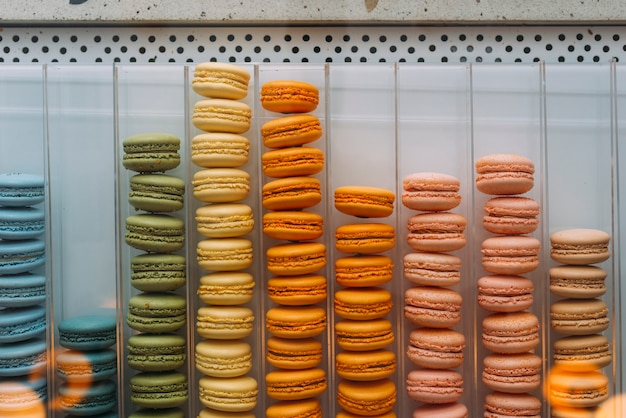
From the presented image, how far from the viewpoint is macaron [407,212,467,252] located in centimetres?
121

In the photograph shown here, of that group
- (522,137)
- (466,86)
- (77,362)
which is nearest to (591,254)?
(522,137)

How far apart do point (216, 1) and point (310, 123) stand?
1.14 ft

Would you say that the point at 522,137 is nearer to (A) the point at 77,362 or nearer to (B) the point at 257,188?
(B) the point at 257,188

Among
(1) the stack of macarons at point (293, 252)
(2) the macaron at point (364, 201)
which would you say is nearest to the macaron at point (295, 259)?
(1) the stack of macarons at point (293, 252)

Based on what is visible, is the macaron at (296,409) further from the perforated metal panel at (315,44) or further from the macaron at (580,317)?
the perforated metal panel at (315,44)

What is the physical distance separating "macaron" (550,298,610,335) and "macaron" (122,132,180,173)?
89 centimetres

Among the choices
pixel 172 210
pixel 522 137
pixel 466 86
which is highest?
pixel 466 86

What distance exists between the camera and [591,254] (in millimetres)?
1229

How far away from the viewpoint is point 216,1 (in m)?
1.26

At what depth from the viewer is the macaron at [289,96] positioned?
121 cm

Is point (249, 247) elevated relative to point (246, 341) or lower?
elevated

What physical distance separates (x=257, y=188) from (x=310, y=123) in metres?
0.19

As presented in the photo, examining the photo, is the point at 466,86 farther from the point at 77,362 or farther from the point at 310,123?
the point at 77,362

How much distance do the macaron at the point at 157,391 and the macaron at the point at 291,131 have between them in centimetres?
54
